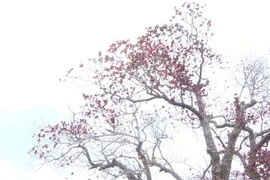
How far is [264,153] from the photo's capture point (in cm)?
1330

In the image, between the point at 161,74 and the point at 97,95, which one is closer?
the point at 161,74

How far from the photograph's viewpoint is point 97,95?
14.9 meters

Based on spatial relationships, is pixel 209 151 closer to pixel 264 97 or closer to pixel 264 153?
pixel 264 153

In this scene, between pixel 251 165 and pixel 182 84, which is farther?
pixel 182 84

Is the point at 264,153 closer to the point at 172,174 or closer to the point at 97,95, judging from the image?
the point at 172,174

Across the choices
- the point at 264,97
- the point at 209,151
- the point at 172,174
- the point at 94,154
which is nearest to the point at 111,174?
the point at 94,154

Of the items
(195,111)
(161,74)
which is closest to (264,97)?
(195,111)

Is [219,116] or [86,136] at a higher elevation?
[219,116]

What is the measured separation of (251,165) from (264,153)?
506 millimetres

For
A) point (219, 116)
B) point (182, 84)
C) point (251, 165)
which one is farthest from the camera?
point (219, 116)

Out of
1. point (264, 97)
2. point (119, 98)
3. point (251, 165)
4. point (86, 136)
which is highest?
point (264, 97)

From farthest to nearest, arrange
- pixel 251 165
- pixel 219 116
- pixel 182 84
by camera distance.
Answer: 1. pixel 219 116
2. pixel 182 84
3. pixel 251 165

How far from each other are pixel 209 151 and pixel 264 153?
1.56 m

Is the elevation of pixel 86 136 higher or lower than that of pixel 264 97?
lower
